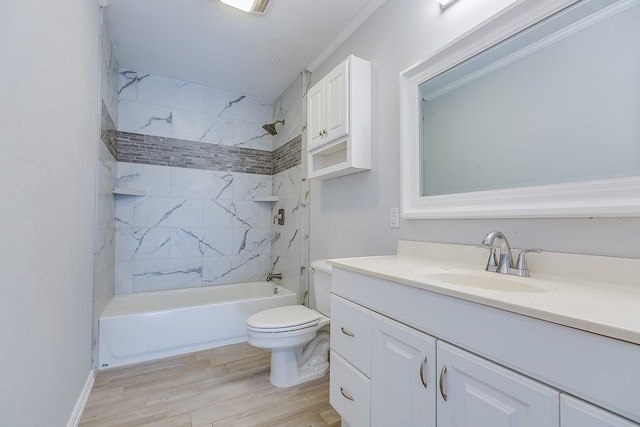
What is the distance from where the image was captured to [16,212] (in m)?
0.88

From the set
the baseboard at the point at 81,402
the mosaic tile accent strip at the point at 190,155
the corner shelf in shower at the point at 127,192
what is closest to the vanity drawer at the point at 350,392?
the baseboard at the point at 81,402

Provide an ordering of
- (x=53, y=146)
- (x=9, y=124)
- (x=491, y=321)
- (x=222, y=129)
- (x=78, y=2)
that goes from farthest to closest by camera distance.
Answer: (x=222, y=129), (x=78, y=2), (x=53, y=146), (x=9, y=124), (x=491, y=321)

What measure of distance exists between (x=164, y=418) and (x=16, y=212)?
1299 millimetres

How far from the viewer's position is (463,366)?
80 centimetres

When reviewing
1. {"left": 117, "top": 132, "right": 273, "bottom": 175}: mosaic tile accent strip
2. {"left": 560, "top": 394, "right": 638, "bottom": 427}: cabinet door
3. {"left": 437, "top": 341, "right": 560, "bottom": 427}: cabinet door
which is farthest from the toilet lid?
{"left": 117, "top": 132, "right": 273, "bottom": 175}: mosaic tile accent strip

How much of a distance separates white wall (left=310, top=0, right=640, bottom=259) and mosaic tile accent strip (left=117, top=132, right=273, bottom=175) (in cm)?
119

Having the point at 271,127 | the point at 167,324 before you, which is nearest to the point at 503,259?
the point at 167,324

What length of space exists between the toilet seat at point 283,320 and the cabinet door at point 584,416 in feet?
4.64

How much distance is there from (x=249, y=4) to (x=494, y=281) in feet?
6.99

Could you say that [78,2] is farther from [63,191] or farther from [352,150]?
[352,150]

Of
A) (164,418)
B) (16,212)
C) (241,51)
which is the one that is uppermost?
(241,51)

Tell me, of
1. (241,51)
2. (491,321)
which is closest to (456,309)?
(491,321)

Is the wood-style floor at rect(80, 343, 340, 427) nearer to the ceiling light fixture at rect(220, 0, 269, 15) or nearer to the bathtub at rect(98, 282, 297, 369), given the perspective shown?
the bathtub at rect(98, 282, 297, 369)

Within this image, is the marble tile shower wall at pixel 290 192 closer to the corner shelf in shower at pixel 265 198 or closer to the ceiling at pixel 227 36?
the corner shelf in shower at pixel 265 198
